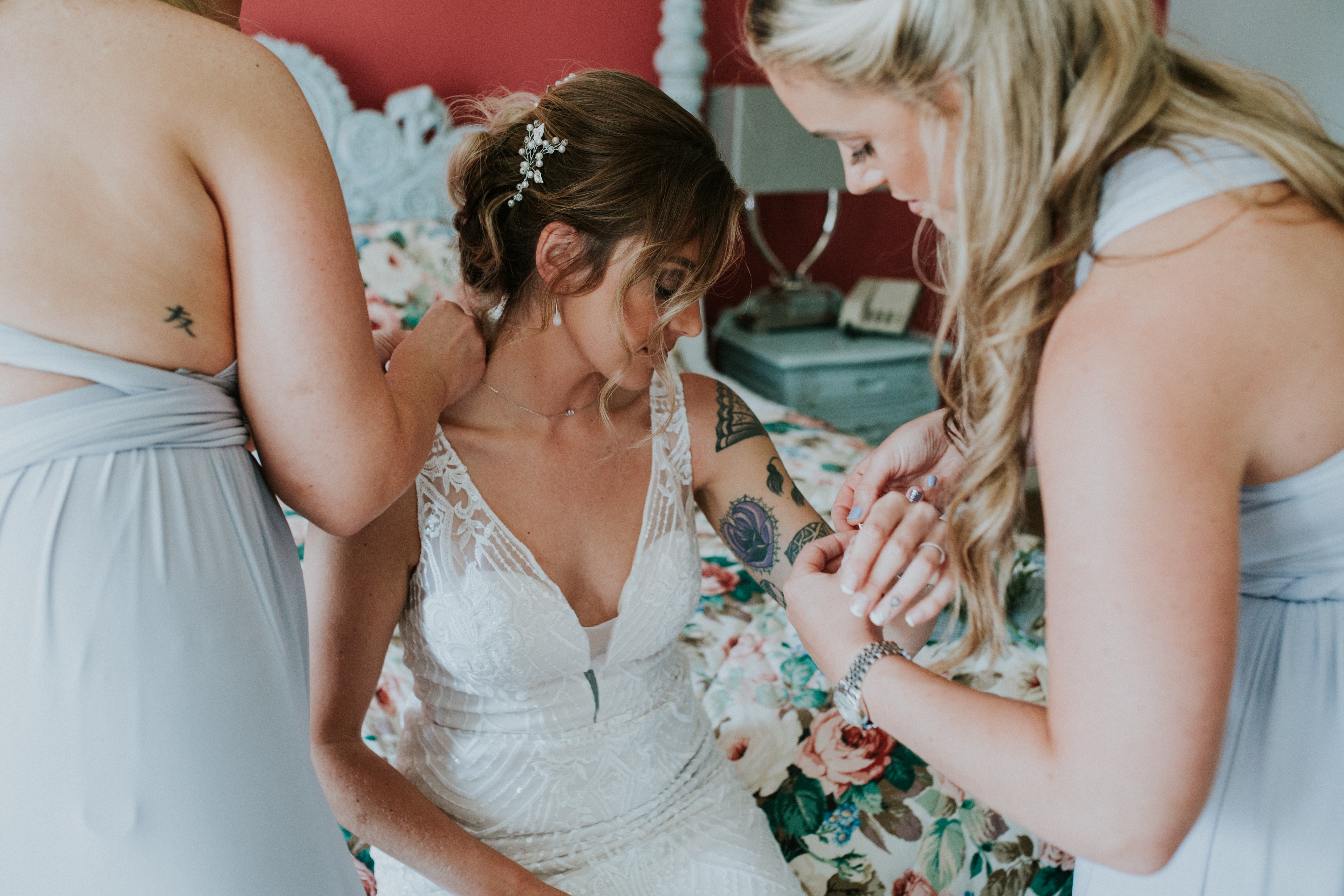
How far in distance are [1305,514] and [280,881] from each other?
84cm

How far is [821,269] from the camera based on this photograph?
418cm

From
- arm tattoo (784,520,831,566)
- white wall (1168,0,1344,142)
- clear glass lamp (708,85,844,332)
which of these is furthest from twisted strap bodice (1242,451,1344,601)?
white wall (1168,0,1344,142)

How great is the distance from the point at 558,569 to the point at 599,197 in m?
0.50

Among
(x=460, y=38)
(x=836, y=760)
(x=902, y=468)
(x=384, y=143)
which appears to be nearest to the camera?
(x=902, y=468)

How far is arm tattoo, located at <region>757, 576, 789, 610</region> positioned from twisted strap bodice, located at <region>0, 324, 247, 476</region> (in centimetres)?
87

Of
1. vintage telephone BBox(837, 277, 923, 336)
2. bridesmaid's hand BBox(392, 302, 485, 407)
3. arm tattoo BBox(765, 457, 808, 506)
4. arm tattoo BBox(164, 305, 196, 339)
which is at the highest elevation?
arm tattoo BBox(164, 305, 196, 339)

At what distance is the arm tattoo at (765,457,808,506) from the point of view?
146cm

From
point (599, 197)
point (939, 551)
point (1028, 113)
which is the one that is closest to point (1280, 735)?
point (939, 551)

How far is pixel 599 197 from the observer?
1259 mm

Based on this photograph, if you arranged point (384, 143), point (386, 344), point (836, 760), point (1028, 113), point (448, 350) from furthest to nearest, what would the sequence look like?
point (384, 143)
point (836, 760)
point (386, 344)
point (448, 350)
point (1028, 113)

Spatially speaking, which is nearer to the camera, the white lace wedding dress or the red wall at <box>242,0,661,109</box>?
the white lace wedding dress

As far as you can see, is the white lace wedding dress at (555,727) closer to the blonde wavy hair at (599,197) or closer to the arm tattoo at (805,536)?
the arm tattoo at (805,536)

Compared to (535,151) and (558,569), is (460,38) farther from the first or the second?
(558,569)

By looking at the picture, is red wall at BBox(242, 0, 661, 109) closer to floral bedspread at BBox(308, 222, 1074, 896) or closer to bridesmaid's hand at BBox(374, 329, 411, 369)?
floral bedspread at BBox(308, 222, 1074, 896)
